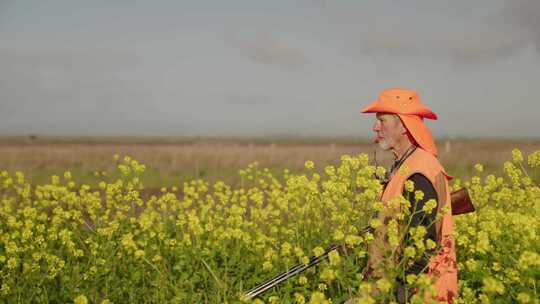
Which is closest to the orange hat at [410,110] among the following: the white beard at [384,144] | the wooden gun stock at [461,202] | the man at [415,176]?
the man at [415,176]

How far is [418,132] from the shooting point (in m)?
3.94

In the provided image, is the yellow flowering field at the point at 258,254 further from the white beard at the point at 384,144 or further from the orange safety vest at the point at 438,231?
the white beard at the point at 384,144

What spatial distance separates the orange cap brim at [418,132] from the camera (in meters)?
3.91

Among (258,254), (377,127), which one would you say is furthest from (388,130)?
(258,254)

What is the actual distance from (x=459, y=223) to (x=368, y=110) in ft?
5.95

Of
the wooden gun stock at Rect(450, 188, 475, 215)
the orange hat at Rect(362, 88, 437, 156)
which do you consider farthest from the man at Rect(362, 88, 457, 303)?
the wooden gun stock at Rect(450, 188, 475, 215)

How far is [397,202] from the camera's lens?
3727 millimetres

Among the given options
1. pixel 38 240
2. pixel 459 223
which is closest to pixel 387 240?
pixel 459 223

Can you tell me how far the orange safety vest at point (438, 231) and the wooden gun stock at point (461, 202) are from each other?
0.25m

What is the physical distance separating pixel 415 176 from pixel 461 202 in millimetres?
568

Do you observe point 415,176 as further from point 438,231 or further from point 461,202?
point 461,202

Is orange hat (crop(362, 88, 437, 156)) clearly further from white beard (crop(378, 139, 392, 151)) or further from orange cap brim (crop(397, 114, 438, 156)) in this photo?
white beard (crop(378, 139, 392, 151))

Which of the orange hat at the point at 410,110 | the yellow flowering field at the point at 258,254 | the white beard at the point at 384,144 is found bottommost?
the yellow flowering field at the point at 258,254

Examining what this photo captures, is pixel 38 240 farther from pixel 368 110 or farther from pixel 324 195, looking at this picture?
pixel 368 110
